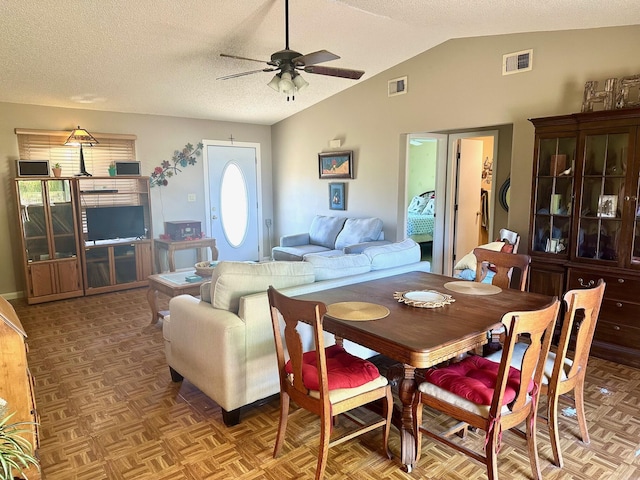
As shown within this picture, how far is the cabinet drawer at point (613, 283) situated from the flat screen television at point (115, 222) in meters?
5.03

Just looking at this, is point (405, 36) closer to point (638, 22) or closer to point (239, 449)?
point (638, 22)

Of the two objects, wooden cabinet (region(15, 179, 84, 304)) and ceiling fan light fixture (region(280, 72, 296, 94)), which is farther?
wooden cabinet (region(15, 179, 84, 304))

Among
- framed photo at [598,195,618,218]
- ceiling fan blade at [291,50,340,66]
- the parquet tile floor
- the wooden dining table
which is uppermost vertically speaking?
ceiling fan blade at [291,50,340,66]

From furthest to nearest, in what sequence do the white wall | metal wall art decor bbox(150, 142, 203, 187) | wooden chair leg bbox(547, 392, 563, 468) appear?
1. metal wall art decor bbox(150, 142, 203, 187)
2. the white wall
3. wooden chair leg bbox(547, 392, 563, 468)

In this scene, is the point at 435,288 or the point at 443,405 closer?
the point at 443,405

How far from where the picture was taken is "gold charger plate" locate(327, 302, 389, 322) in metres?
2.19

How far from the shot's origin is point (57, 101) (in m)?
5.22

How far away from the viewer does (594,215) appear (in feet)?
11.7

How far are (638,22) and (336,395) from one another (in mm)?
3633

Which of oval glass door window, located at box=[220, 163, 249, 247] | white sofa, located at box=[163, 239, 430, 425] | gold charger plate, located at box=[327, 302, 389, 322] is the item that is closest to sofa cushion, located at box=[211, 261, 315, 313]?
white sofa, located at box=[163, 239, 430, 425]

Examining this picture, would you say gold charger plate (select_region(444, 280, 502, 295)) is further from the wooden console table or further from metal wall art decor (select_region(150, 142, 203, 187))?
metal wall art decor (select_region(150, 142, 203, 187))

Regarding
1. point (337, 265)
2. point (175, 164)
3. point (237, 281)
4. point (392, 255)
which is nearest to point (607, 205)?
point (392, 255)

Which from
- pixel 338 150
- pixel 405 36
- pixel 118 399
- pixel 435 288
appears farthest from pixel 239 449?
pixel 338 150

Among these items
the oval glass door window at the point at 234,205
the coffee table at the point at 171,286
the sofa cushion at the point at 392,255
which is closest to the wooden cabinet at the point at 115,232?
the oval glass door window at the point at 234,205
